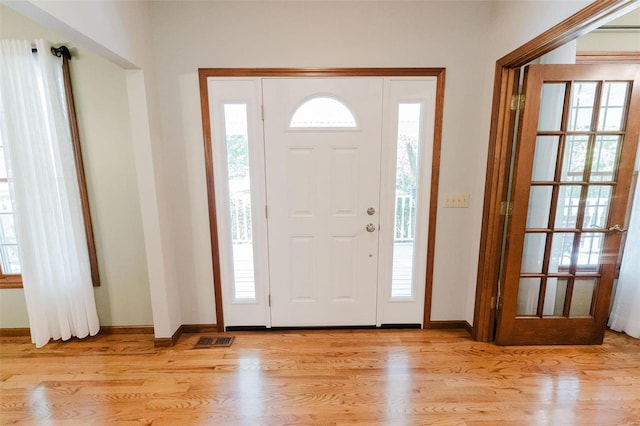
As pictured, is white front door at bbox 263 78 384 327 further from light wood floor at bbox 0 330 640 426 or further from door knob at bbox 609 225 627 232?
door knob at bbox 609 225 627 232

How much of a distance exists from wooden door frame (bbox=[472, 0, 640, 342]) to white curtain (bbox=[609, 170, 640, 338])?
1.13 m

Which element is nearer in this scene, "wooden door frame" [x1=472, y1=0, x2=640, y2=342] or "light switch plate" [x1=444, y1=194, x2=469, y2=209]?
"wooden door frame" [x1=472, y1=0, x2=640, y2=342]

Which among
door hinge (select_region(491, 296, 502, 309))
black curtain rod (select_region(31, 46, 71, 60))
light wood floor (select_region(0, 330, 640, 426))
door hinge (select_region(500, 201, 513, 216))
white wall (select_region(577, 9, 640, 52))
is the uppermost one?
white wall (select_region(577, 9, 640, 52))

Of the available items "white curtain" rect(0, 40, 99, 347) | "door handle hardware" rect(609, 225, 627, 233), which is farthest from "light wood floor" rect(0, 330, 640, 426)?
"door handle hardware" rect(609, 225, 627, 233)

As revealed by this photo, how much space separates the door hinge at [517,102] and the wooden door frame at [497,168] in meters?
0.03

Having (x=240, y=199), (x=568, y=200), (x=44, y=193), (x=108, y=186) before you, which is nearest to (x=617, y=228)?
(x=568, y=200)

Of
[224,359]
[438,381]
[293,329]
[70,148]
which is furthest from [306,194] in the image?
[70,148]

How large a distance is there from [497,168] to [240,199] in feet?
6.31

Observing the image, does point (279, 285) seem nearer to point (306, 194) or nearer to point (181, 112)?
point (306, 194)

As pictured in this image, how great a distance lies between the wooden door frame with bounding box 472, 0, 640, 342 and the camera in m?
1.67

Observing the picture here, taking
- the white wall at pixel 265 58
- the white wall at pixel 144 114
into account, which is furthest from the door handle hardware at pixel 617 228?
the white wall at pixel 144 114

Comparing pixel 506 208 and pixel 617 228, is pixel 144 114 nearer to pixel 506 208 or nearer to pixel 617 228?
pixel 506 208

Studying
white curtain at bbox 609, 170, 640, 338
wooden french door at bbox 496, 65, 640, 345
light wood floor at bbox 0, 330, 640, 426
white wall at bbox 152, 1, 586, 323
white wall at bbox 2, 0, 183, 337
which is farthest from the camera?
white curtain at bbox 609, 170, 640, 338

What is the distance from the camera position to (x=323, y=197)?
2285 mm
